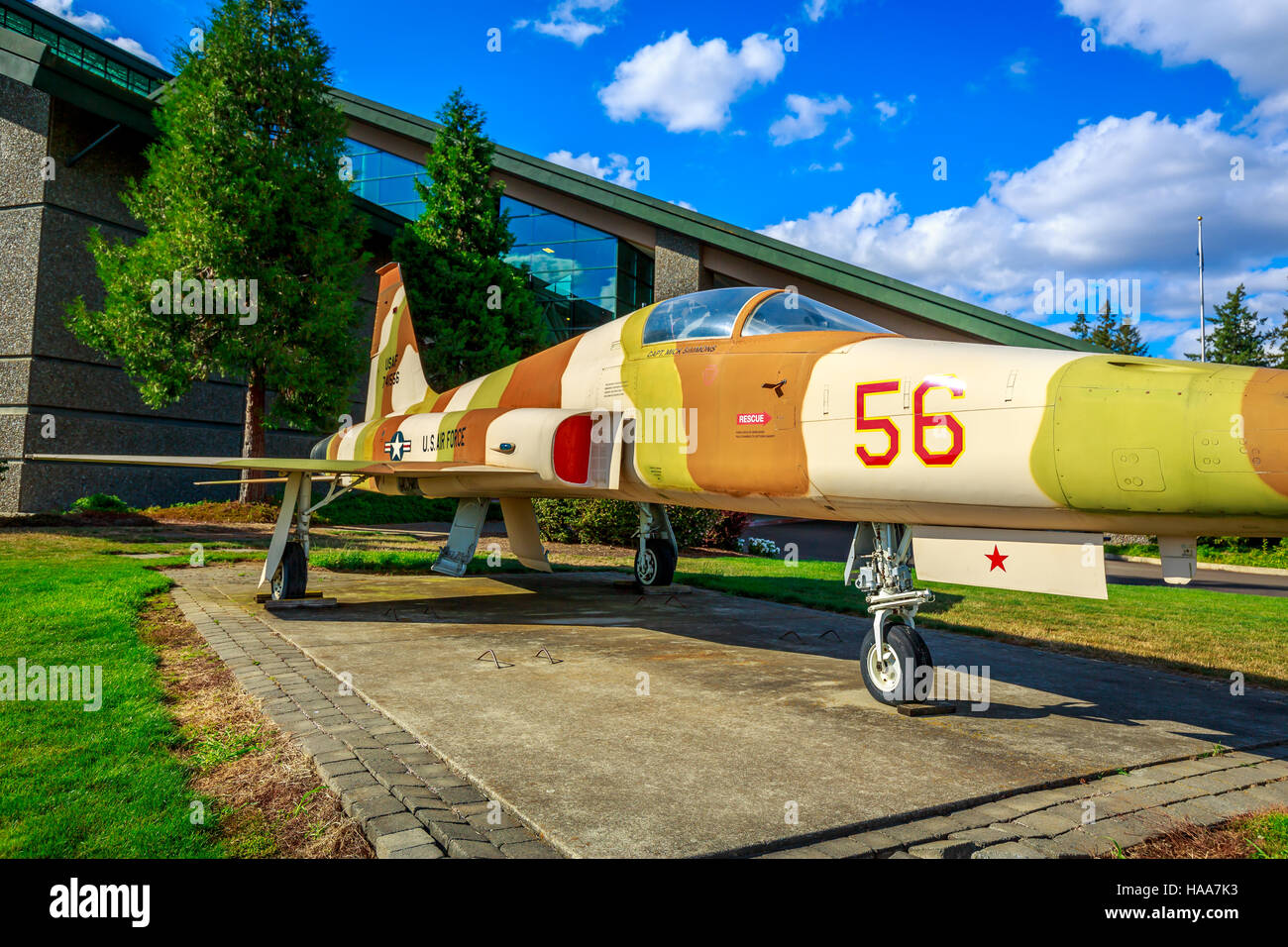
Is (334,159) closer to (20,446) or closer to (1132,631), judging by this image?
(20,446)

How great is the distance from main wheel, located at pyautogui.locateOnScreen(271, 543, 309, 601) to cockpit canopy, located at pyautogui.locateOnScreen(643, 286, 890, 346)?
15.9 feet

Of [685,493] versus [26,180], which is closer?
[685,493]

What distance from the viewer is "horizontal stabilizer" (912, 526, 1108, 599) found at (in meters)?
4.30

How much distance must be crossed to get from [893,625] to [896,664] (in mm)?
274

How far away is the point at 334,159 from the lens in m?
20.3

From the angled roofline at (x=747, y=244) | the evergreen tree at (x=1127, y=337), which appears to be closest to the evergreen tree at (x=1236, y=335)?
the evergreen tree at (x=1127, y=337)

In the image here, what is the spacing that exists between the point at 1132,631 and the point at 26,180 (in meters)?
25.1

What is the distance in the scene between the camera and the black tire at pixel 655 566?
35.6 ft

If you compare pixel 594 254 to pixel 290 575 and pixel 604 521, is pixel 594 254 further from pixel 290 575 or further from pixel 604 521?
pixel 290 575

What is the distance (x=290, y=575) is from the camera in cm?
870

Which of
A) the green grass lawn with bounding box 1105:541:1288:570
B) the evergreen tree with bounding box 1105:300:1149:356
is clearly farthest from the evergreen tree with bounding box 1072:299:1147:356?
the green grass lawn with bounding box 1105:541:1288:570

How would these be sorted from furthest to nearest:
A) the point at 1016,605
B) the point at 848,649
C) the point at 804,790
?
the point at 1016,605, the point at 848,649, the point at 804,790
